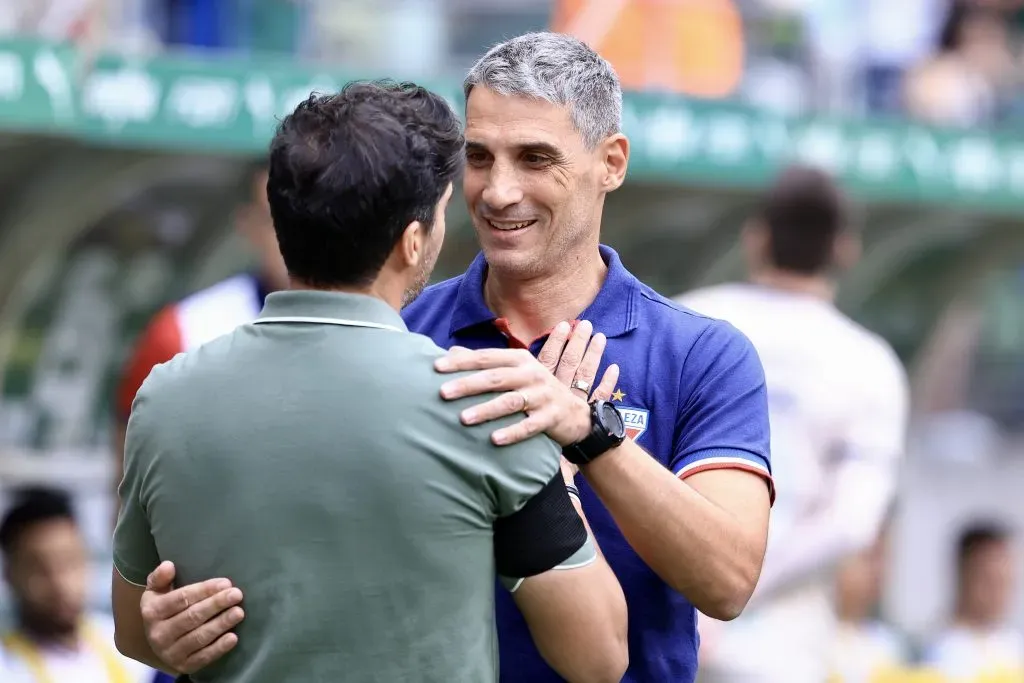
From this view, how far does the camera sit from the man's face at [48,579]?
19.4ft

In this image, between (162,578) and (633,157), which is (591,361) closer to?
(162,578)

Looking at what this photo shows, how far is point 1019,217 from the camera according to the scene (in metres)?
10.1

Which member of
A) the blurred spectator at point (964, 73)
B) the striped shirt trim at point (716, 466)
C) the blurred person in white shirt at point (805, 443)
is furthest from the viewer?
the blurred spectator at point (964, 73)

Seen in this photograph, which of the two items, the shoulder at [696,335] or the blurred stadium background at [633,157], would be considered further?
the blurred stadium background at [633,157]

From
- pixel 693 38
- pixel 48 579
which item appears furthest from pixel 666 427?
pixel 693 38

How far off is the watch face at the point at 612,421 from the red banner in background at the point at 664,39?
613cm

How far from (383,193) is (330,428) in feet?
1.05

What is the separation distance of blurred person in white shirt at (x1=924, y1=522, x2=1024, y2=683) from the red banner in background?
2575 millimetres

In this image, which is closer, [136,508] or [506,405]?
[506,405]

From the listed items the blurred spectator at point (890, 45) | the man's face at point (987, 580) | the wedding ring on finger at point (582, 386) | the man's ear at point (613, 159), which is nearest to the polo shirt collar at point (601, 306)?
the man's ear at point (613, 159)

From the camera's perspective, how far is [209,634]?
2.40 meters

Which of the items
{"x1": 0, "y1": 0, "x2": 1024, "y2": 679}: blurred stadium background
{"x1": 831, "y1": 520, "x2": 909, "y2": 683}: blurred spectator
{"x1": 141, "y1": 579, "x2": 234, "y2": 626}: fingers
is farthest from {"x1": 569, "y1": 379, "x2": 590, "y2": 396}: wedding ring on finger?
{"x1": 831, "y1": 520, "x2": 909, "y2": 683}: blurred spectator

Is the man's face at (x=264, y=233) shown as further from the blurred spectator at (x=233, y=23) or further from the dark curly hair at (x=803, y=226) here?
the blurred spectator at (x=233, y=23)

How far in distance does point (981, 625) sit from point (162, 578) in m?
6.51
